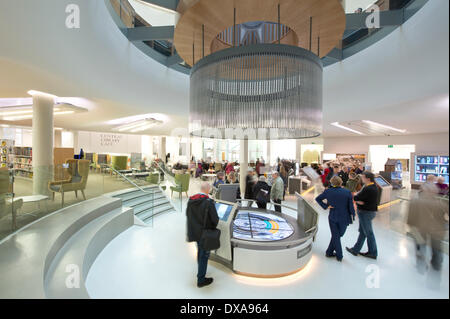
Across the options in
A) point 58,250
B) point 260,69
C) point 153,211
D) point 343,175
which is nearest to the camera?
point 260,69

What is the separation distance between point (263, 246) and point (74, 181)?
16.4 ft

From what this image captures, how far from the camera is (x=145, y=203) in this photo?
6195 millimetres

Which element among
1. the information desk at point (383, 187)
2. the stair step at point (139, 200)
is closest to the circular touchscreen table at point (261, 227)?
the stair step at point (139, 200)

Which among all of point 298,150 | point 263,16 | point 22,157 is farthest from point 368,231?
point 298,150

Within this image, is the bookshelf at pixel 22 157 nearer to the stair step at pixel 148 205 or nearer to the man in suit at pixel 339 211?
the stair step at pixel 148 205

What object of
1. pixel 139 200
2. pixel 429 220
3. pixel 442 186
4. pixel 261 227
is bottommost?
pixel 139 200

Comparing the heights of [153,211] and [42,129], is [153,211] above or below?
below

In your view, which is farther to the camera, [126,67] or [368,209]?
[126,67]

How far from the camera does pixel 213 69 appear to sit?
8.19ft

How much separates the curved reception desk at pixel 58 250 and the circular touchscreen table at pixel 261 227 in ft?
7.46

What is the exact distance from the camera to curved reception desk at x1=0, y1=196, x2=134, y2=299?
186 centimetres

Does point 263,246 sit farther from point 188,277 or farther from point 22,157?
point 22,157

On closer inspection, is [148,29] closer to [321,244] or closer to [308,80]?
[308,80]
